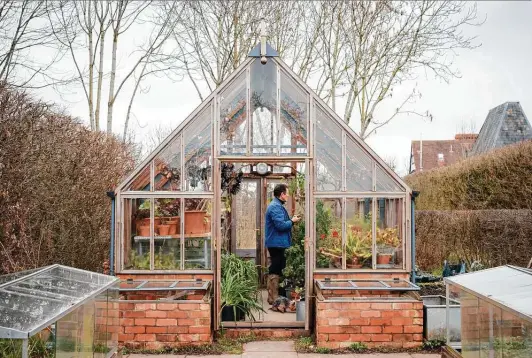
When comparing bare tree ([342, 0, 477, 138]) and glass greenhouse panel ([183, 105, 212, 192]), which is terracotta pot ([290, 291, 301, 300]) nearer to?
glass greenhouse panel ([183, 105, 212, 192])

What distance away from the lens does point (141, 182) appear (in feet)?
23.0

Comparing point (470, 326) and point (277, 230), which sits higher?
point (277, 230)

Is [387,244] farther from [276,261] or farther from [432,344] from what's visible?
[276,261]

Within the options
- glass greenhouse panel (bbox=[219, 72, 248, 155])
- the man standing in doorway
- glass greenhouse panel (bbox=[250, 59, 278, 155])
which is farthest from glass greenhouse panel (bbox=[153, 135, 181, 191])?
the man standing in doorway

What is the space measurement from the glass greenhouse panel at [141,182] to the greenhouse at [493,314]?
3.85 meters

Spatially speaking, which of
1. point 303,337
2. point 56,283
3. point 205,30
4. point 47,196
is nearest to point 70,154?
point 47,196

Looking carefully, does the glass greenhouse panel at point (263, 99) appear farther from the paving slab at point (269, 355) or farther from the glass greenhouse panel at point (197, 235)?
the paving slab at point (269, 355)

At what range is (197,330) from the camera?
6.23 metres

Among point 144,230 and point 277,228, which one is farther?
point 277,228

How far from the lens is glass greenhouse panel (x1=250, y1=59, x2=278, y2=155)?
7.04 metres

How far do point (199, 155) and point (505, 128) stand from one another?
19.4 m

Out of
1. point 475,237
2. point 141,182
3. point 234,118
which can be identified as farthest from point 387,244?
→ point 475,237

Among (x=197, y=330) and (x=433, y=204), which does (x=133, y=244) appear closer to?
(x=197, y=330)

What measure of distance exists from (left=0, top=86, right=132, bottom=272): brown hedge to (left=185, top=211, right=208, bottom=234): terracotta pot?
5.29 feet
